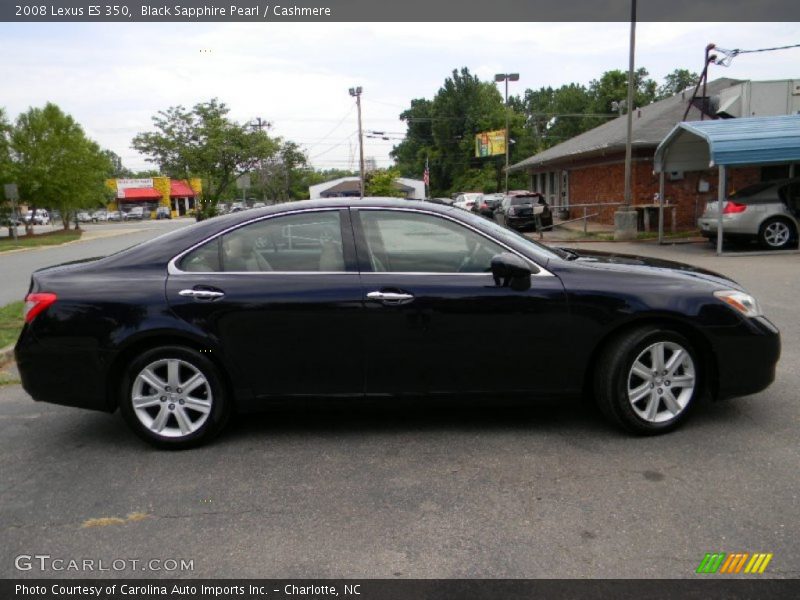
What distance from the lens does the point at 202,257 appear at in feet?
14.0

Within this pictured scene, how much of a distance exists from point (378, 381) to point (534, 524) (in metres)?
1.37

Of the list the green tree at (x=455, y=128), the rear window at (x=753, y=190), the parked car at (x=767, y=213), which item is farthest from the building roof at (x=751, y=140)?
the green tree at (x=455, y=128)

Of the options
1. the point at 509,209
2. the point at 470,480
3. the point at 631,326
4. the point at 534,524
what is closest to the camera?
the point at 534,524

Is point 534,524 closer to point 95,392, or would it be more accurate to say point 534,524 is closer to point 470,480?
point 470,480

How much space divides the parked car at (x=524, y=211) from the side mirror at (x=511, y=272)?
20.8m

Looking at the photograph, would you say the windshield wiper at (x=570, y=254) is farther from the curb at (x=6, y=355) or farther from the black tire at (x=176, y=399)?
the curb at (x=6, y=355)

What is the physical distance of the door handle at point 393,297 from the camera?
13.4 feet

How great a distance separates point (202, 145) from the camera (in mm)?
31516

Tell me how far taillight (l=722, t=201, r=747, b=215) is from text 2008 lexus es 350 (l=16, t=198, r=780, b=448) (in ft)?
38.4

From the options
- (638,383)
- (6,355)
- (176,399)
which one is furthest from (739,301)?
(6,355)

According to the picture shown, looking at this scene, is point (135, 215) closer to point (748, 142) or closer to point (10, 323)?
point (10, 323)

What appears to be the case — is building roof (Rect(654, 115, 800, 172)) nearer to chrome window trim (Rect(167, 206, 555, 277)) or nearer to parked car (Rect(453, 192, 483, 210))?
chrome window trim (Rect(167, 206, 555, 277))

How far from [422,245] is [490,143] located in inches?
2692
